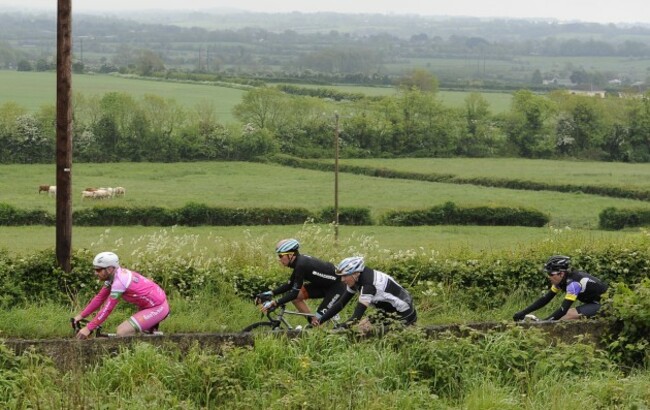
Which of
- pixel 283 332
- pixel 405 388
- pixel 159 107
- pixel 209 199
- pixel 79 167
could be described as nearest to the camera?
pixel 405 388

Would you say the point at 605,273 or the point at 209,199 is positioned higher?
the point at 605,273

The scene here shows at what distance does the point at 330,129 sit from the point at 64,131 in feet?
212

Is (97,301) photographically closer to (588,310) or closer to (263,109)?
(588,310)

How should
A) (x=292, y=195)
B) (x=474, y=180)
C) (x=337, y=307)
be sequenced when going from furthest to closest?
1. (x=474, y=180)
2. (x=292, y=195)
3. (x=337, y=307)

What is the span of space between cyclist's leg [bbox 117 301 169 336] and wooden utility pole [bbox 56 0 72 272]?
144 inches

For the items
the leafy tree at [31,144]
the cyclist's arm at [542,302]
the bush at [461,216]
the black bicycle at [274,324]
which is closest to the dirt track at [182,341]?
the cyclist's arm at [542,302]

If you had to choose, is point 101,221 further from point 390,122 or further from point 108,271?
point 390,122

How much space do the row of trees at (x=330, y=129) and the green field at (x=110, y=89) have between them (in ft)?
47.6

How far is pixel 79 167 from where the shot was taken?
217 ft

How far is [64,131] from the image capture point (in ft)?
47.2

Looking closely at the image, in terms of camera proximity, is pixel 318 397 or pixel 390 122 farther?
pixel 390 122

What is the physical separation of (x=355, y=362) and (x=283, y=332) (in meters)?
1.26

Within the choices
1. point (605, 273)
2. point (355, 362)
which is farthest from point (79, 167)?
point (355, 362)

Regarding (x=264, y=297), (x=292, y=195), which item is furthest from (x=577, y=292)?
(x=292, y=195)
